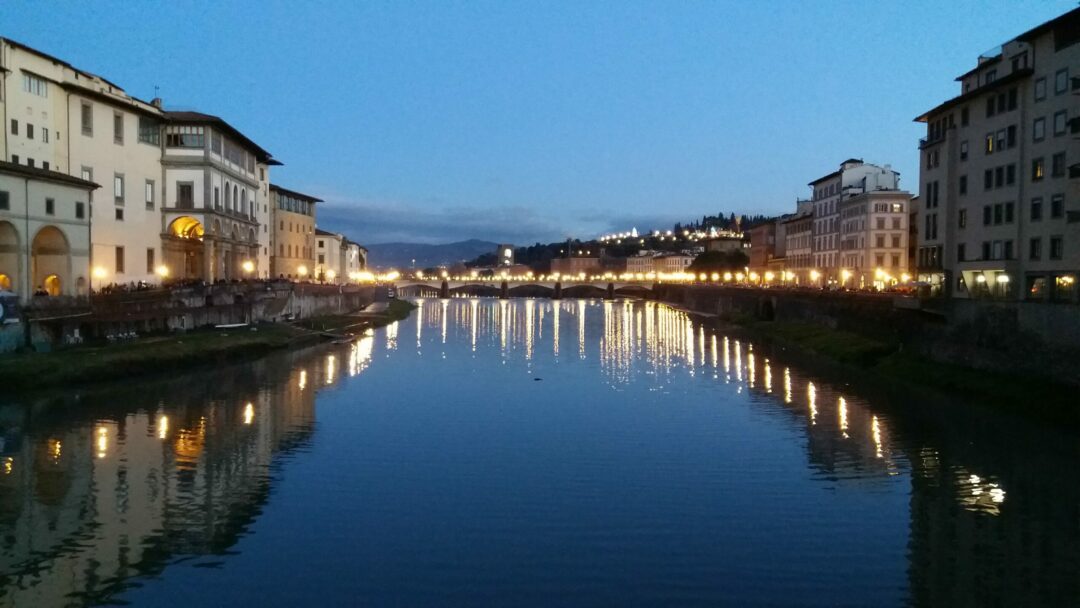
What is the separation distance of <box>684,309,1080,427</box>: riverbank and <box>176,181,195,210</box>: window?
33385 mm

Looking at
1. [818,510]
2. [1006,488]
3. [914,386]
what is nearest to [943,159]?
[914,386]

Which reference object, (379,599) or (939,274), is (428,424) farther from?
(939,274)

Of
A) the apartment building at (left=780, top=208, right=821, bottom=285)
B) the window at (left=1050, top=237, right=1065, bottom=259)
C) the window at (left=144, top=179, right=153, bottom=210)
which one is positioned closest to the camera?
the window at (left=1050, top=237, right=1065, bottom=259)

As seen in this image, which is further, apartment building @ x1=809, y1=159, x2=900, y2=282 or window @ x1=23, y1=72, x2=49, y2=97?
apartment building @ x1=809, y1=159, x2=900, y2=282

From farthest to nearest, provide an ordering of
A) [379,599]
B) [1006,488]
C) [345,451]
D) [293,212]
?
[293,212], [345,451], [1006,488], [379,599]

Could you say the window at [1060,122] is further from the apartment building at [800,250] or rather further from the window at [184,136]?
the apartment building at [800,250]

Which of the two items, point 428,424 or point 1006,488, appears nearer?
point 1006,488

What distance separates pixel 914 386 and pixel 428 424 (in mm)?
17994

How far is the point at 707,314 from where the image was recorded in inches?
3282

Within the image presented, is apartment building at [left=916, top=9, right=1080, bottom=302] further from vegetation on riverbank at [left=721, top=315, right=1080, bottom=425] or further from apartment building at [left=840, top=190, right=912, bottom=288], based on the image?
apartment building at [left=840, top=190, right=912, bottom=288]

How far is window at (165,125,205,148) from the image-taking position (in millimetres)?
48188

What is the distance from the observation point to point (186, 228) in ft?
165

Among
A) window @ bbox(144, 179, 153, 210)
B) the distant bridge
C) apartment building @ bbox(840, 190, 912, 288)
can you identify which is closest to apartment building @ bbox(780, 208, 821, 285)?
apartment building @ bbox(840, 190, 912, 288)

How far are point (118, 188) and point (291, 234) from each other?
110 ft
